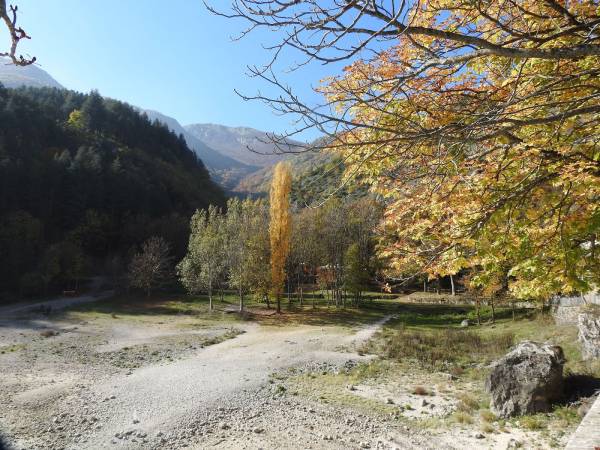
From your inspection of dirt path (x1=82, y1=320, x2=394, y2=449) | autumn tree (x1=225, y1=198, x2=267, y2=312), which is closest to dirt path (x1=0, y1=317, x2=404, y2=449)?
dirt path (x1=82, y1=320, x2=394, y2=449)

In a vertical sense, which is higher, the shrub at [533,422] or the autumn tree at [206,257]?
the autumn tree at [206,257]

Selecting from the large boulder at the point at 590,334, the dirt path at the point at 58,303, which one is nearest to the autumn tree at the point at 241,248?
the dirt path at the point at 58,303

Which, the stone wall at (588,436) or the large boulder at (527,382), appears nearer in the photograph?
the stone wall at (588,436)

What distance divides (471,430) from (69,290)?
40.7 meters

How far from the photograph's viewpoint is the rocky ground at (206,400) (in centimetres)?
777

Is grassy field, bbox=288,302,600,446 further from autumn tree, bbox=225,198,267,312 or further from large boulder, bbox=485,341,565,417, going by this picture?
autumn tree, bbox=225,198,267,312

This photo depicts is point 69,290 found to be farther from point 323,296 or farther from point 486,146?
point 486,146

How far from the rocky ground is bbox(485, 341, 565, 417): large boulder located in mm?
933

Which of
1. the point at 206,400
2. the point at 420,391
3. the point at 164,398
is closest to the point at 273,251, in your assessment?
the point at 164,398

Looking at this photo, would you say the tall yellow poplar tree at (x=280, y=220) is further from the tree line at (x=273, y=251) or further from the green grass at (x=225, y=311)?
the green grass at (x=225, y=311)

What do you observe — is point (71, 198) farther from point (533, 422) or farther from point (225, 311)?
point (533, 422)

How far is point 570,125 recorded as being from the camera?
3.76 meters

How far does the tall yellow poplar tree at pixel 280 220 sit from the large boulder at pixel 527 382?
21.1 meters

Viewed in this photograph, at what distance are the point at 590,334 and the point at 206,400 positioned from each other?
11.3m
